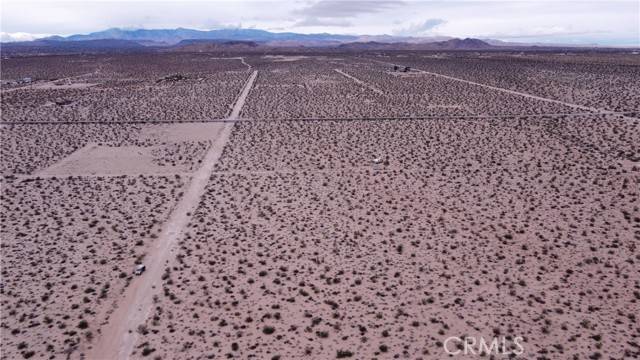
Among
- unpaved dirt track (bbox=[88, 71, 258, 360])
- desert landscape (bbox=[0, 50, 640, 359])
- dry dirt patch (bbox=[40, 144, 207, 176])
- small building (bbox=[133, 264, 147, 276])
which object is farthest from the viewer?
dry dirt patch (bbox=[40, 144, 207, 176])

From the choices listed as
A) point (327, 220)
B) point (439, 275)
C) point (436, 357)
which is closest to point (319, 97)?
point (327, 220)

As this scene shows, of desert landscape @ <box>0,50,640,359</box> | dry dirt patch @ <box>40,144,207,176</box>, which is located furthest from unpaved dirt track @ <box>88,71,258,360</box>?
dry dirt patch @ <box>40,144,207,176</box>

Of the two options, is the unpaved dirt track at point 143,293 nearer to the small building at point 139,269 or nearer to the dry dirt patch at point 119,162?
the small building at point 139,269

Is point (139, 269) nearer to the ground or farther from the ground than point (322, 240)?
nearer to the ground

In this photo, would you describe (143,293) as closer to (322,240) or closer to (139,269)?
(139,269)

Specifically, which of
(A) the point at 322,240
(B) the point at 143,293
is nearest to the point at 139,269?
(B) the point at 143,293

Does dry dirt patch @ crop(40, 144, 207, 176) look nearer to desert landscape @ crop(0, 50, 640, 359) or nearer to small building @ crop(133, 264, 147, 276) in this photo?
desert landscape @ crop(0, 50, 640, 359)

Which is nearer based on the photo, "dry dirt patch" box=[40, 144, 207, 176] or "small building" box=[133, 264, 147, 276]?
"small building" box=[133, 264, 147, 276]
